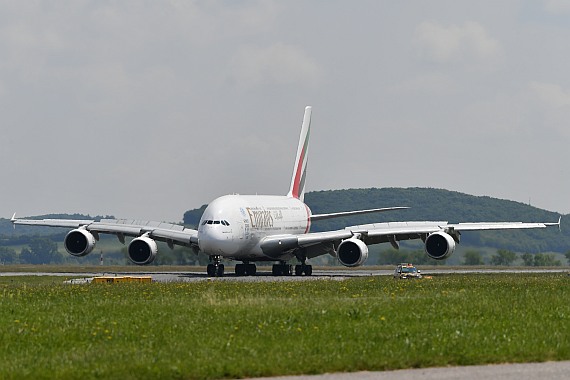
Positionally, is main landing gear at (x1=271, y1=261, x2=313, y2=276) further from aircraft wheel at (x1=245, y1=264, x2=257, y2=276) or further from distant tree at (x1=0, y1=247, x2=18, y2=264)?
distant tree at (x1=0, y1=247, x2=18, y2=264)

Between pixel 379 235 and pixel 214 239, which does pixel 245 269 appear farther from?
pixel 379 235

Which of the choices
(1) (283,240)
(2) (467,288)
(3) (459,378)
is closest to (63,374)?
(3) (459,378)

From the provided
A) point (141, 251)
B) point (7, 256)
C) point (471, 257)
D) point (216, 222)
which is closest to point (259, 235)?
point (216, 222)

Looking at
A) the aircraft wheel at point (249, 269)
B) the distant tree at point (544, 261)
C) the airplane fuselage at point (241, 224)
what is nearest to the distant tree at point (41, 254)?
the distant tree at point (544, 261)

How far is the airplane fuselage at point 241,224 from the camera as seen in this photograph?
62.3 m

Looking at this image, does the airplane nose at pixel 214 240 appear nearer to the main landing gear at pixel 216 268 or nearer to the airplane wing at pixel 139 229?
the main landing gear at pixel 216 268

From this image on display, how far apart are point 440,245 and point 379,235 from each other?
4.01 meters

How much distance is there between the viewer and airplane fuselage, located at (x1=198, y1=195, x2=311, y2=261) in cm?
6228

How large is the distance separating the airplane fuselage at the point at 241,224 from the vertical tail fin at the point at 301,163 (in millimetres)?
9293

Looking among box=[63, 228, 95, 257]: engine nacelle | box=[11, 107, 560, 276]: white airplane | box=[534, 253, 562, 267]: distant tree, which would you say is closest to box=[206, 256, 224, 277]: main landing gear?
box=[11, 107, 560, 276]: white airplane

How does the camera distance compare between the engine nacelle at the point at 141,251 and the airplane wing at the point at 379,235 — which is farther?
the engine nacelle at the point at 141,251

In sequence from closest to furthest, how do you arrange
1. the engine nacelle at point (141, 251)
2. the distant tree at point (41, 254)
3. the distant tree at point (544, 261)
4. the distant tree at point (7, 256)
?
the engine nacelle at point (141, 251)
the distant tree at point (544, 261)
the distant tree at point (41, 254)
the distant tree at point (7, 256)

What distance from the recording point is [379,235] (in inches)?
2618

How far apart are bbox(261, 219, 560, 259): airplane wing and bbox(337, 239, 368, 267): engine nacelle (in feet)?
0.43
